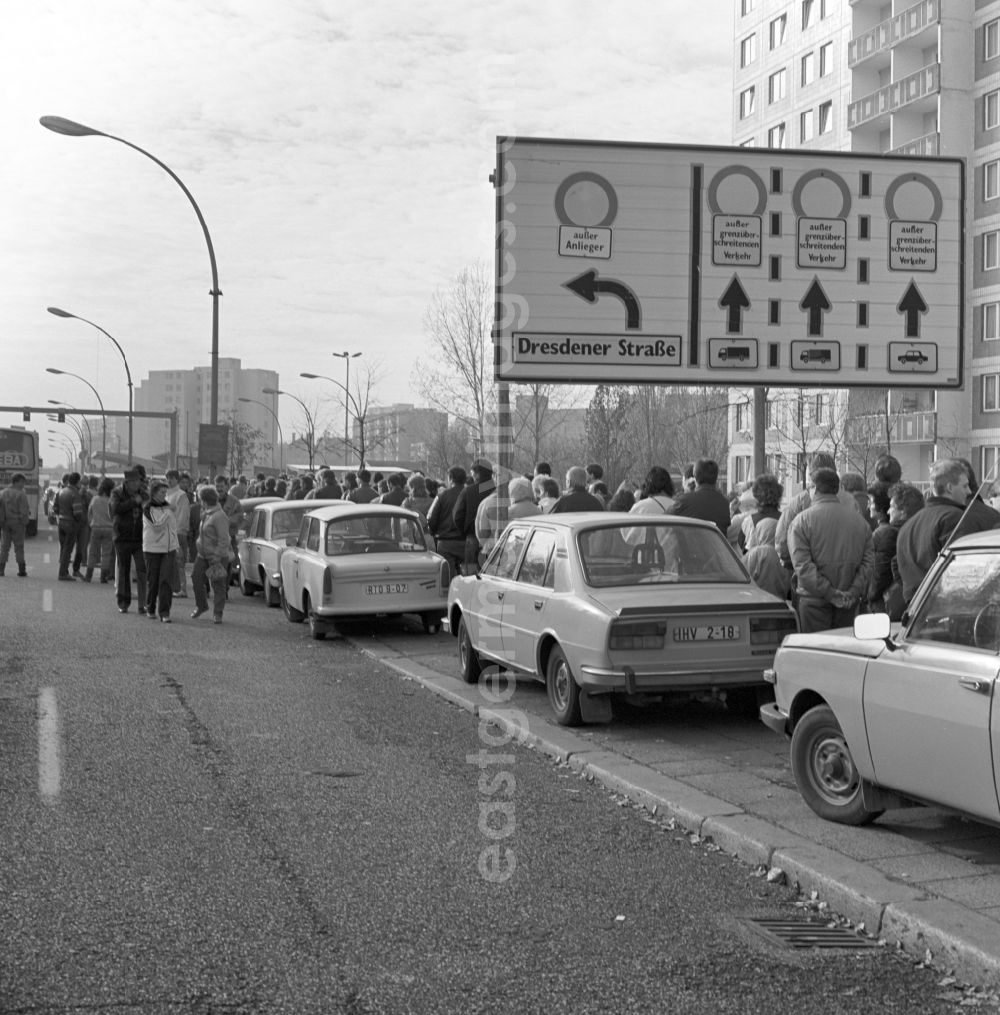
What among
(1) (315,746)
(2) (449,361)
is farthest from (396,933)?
(2) (449,361)

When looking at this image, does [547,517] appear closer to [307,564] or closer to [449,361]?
[307,564]

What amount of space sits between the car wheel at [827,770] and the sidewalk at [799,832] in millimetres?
73

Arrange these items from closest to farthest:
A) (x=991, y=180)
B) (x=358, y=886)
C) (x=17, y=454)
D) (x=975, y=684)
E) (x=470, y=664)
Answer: (x=975, y=684), (x=358, y=886), (x=470, y=664), (x=17, y=454), (x=991, y=180)

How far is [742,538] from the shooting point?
12938 millimetres

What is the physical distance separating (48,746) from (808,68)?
185 feet

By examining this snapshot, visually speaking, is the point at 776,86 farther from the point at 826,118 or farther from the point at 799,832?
the point at 799,832

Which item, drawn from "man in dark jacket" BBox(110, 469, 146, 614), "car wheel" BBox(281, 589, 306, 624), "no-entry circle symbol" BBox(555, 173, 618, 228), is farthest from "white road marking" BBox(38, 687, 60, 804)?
"no-entry circle symbol" BBox(555, 173, 618, 228)

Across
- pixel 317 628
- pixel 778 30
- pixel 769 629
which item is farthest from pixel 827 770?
pixel 778 30

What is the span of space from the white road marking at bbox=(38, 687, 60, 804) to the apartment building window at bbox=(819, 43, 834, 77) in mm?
53408

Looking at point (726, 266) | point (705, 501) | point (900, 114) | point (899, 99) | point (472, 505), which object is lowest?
point (472, 505)

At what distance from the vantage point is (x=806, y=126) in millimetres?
59219

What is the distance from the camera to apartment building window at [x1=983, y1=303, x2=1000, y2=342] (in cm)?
4828

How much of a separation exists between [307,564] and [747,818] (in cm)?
991

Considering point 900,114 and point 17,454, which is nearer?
point 17,454
